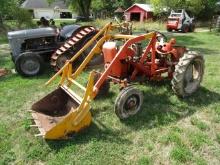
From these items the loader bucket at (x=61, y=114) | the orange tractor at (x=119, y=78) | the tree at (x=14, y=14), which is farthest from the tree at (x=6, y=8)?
the loader bucket at (x=61, y=114)

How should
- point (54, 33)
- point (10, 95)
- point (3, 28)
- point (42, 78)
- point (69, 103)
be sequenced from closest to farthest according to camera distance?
point (69, 103)
point (10, 95)
point (42, 78)
point (54, 33)
point (3, 28)

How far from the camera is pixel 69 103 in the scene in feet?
18.1

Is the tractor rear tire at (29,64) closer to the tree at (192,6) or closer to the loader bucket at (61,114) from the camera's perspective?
the loader bucket at (61,114)

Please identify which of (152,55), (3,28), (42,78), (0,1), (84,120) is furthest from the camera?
(3,28)

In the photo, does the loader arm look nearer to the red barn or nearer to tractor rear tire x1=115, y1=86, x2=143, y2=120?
tractor rear tire x1=115, y1=86, x2=143, y2=120

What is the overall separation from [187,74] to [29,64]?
4744 mm

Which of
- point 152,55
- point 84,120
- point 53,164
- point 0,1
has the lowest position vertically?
point 53,164

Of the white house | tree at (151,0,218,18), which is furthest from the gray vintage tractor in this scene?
the white house

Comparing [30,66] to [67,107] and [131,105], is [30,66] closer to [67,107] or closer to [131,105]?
[67,107]

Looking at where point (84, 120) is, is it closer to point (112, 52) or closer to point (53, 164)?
point (53, 164)

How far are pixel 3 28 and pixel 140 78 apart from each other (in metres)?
17.6

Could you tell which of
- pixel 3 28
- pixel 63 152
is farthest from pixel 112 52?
pixel 3 28

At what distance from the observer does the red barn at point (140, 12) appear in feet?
119

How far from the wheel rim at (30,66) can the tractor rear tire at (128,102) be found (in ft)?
14.1
